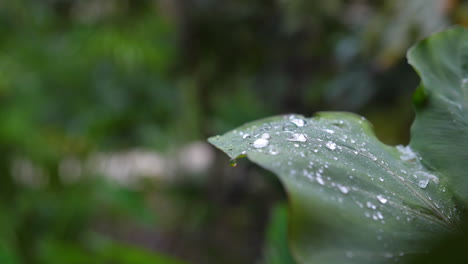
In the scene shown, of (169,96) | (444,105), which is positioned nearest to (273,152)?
(444,105)

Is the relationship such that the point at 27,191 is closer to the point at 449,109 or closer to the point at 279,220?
the point at 279,220

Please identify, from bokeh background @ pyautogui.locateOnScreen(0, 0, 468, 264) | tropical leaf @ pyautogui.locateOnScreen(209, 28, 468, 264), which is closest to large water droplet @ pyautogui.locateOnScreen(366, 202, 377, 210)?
tropical leaf @ pyautogui.locateOnScreen(209, 28, 468, 264)

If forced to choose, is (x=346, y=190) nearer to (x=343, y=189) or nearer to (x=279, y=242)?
(x=343, y=189)

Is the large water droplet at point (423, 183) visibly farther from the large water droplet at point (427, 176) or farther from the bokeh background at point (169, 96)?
the bokeh background at point (169, 96)

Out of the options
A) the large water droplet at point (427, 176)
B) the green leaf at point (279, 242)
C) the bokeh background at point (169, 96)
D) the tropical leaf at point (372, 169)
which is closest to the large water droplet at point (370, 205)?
the tropical leaf at point (372, 169)

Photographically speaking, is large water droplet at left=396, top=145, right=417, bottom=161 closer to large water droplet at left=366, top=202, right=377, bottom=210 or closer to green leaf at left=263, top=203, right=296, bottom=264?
large water droplet at left=366, top=202, right=377, bottom=210

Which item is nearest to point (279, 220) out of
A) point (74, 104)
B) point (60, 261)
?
point (60, 261)
